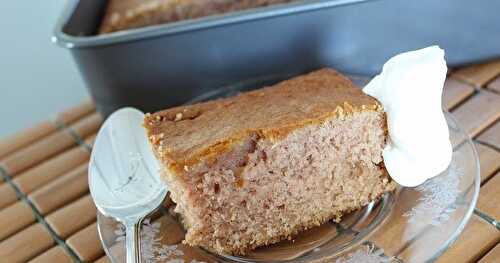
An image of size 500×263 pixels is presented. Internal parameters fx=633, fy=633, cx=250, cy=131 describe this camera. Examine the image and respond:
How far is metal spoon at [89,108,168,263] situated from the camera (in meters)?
0.94

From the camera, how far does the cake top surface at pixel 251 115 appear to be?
2.77 ft

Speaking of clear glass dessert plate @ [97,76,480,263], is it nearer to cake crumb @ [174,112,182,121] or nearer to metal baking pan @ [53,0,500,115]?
cake crumb @ [174,112,182,121]

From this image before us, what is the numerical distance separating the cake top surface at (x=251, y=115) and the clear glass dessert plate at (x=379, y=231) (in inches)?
5.2

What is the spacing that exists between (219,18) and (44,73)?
39.1 inches

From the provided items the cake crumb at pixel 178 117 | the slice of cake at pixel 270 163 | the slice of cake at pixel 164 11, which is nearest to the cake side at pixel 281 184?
the slice of cake at pixel 270 163

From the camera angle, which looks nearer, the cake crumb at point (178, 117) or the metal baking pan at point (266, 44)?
the cake crumb at point (178, 117)

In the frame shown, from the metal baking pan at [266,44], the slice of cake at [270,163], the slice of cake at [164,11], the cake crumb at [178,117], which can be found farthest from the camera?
the slice of cake at [164,11]

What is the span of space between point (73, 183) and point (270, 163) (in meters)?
0.45

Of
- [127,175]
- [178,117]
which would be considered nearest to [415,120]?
[178,117]

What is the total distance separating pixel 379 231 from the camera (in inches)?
34.8

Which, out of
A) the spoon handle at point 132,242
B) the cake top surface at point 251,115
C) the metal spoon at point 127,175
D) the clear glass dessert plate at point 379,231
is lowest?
the clear glass dessert plate at point 379,231

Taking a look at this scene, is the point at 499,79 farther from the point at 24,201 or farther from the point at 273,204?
the point at 24,201

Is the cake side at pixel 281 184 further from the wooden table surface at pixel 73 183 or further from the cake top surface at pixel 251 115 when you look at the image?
the wooden table surface at pixel 73 183

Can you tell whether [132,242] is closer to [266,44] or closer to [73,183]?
[73,183]
